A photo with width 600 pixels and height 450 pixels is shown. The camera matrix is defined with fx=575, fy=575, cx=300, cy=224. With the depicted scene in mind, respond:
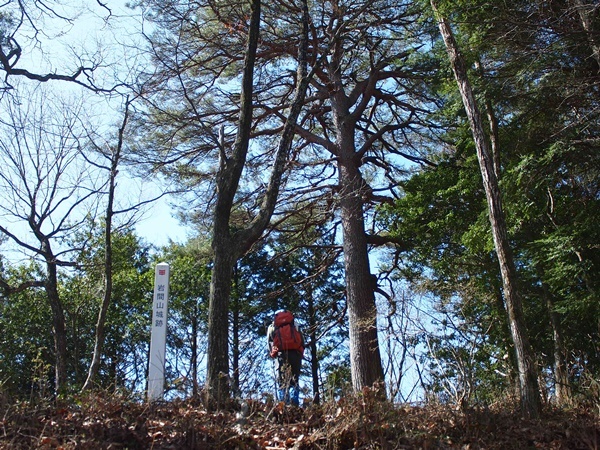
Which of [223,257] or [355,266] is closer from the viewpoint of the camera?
[223,257]

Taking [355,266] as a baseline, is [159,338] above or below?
below

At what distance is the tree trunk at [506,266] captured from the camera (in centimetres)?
648

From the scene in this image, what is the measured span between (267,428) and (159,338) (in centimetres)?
200

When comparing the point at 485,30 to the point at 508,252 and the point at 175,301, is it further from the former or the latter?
the point at 175,301

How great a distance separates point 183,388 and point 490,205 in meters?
4.67

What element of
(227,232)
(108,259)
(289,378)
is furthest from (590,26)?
(108,259)

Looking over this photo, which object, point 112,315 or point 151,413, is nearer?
point 151,413

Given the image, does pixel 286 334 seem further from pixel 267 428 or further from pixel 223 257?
pixel 267 428

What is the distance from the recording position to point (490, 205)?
7.69 meters

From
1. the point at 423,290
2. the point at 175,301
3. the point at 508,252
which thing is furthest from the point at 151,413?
the point at 175,301

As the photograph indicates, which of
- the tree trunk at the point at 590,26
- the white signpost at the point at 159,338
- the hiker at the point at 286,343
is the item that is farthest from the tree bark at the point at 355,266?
the white signpost at the point at 159,338

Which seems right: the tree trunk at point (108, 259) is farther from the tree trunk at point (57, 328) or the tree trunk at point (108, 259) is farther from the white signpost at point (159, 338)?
the white signpost at point (159, 338)

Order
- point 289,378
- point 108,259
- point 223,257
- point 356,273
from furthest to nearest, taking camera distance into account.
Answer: point 356,273, point 108,259, point 223,257, point 289,378

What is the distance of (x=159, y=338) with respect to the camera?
6.34m
